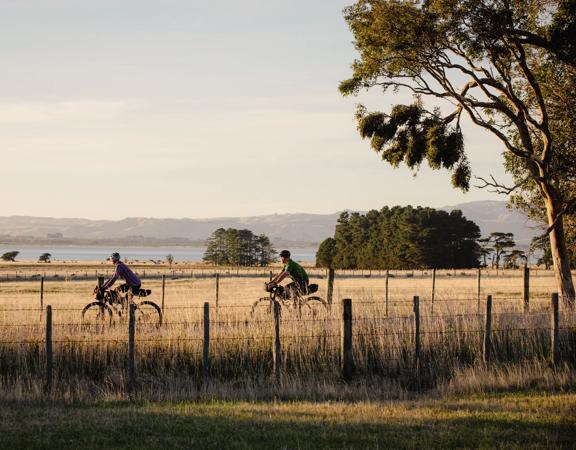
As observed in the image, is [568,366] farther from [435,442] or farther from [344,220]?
[344,220]

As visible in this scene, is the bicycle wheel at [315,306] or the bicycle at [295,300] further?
the bicycle at [295,300]

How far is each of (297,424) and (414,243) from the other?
94.9 meters

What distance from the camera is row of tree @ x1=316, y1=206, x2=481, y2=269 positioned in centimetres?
10712

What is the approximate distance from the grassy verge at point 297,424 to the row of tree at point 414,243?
92439 mm

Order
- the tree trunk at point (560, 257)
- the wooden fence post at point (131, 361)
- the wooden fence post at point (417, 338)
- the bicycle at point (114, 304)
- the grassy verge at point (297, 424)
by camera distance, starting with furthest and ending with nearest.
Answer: the tree trunk at point (560, 257)
the bicycle at point (114, 304)
the wooden fence post at point (417, 338)
the wooden fence post at point (131, 361)
the grassy verge at point (297, 424)

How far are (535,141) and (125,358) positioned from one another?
64.7 feet

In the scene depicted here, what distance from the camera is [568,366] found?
1886 cm

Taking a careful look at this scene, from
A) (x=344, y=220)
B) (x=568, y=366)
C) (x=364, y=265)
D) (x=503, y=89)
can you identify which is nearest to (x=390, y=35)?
(x=503, y=89)

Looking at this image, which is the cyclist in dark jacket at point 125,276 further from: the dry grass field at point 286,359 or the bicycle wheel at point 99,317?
the dry grass field at point 286,359

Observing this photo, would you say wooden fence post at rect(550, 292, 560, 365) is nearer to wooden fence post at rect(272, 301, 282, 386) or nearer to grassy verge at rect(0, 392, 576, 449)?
grassy verge at rect(0, 392, 576, 449)

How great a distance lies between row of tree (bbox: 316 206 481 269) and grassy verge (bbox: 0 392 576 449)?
92.4 m

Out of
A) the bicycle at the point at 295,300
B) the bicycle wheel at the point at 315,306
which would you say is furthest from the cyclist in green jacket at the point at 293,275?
the bicycle wheel at the point at 315,306

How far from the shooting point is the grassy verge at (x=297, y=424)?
38.8ft

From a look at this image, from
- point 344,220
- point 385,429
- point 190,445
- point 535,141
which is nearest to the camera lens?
point 190,445
